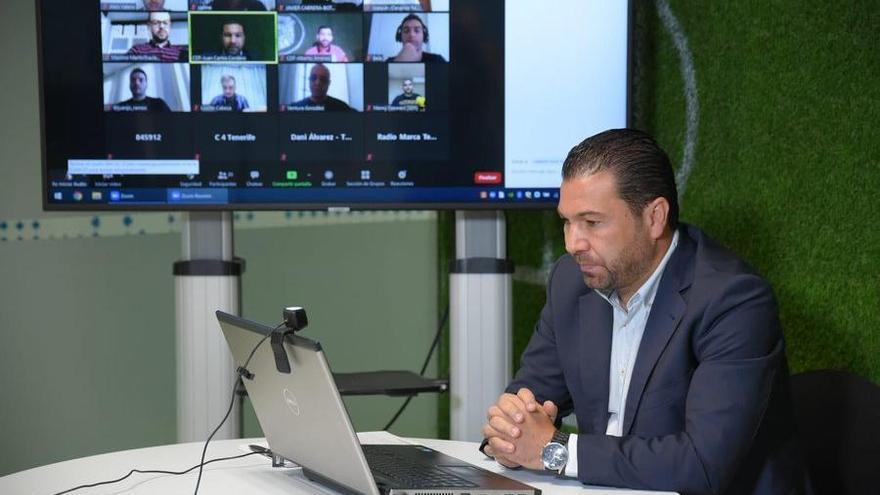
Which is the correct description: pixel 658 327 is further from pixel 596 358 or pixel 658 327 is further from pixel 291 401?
pixel 291 401

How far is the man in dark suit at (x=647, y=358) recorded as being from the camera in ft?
6.28

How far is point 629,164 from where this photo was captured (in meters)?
2.18

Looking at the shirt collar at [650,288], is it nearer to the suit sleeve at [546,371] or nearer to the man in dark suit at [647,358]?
the man in dark suit at [647,358]

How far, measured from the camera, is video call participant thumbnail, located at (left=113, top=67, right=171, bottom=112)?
9.84 ft

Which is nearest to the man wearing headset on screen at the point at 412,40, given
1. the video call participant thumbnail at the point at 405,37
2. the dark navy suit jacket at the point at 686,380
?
the video call participant thumbnail at the point at 405,37

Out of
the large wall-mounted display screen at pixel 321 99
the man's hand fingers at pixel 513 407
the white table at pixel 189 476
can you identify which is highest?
the large wall-mounted display screen at pixel 321 99

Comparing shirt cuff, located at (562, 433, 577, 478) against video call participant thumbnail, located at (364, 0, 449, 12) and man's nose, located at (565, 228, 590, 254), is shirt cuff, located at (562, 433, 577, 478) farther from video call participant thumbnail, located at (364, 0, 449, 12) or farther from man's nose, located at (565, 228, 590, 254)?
video call participant thumbnail, located at (364, 0, 449, 12)

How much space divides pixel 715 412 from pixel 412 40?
4.82 feet

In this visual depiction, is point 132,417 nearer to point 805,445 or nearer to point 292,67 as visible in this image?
point 292,67

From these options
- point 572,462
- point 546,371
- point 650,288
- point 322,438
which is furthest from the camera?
point 546,371

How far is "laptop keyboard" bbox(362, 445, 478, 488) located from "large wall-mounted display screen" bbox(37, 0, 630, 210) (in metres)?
1.18

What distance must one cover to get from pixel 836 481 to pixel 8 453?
108 inches

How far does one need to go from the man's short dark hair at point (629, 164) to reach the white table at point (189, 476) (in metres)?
0.59

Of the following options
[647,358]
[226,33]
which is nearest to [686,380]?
[647,358]
